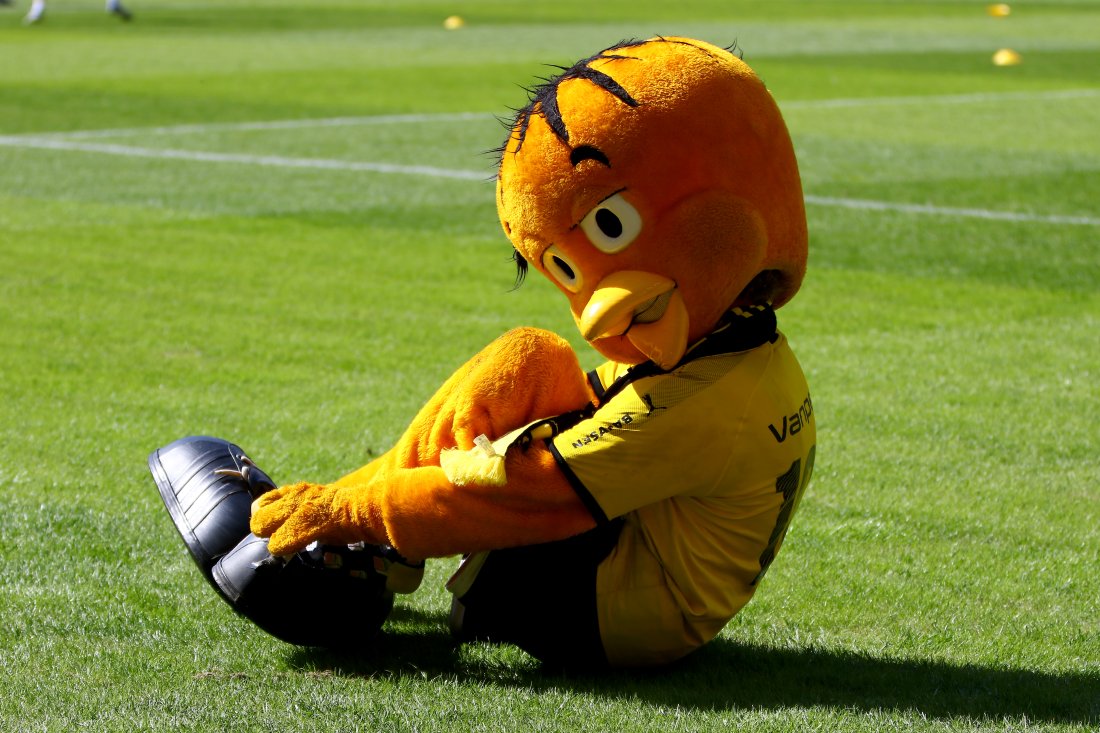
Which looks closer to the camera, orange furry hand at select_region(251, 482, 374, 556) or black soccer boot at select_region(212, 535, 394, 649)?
orange furry hand at select_region(251, 482, 374, 556)

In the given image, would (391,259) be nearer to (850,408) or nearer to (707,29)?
(850,408)

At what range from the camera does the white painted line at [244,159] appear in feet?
39.3

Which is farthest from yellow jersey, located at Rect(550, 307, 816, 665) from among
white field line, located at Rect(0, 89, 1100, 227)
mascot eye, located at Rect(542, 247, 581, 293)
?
white field line, located at Rect(0, 89, 1100, 227)

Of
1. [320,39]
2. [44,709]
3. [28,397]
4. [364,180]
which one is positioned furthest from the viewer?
[320,39]

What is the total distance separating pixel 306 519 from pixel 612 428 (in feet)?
2.29

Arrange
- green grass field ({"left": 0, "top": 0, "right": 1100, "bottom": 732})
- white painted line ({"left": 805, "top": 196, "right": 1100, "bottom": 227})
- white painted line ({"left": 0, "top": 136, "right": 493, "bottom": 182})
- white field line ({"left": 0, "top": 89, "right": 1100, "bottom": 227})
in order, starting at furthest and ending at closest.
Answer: white painted line ({"left": 0, "top": 136, "right": 493, "bottom": 182}) → white field line ({"left": 0, "top": 89, "right": 1100, "bottom": 227}) → white painted line ({"left": 805, "top": 196, "right": 1100, "bottom": 227}) → green grass field ({"left": 0, "top": 0, "right": 1100, "bottom": 732})

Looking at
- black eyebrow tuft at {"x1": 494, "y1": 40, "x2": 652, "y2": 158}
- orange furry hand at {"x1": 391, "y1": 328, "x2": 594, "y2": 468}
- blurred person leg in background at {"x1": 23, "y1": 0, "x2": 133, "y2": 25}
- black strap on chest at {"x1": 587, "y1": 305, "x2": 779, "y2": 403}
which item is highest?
black eyebrow tuft at {"x1": 494, "y1": 40, "x2": 652, "y2": 158}

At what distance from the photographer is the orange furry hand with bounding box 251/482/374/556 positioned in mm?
3414

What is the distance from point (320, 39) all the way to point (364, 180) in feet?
48.2

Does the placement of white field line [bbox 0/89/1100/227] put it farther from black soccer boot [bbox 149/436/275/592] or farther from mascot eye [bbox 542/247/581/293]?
mascot eye [bbox 542/247/581/293]

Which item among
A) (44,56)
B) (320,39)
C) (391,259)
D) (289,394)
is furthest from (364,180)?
(320,39)

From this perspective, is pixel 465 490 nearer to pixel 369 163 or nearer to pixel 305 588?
pixel 305 588

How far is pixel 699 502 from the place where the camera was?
11.4ft

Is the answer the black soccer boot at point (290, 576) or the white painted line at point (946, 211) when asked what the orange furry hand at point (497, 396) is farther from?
the white painted line at point (946, 211)
